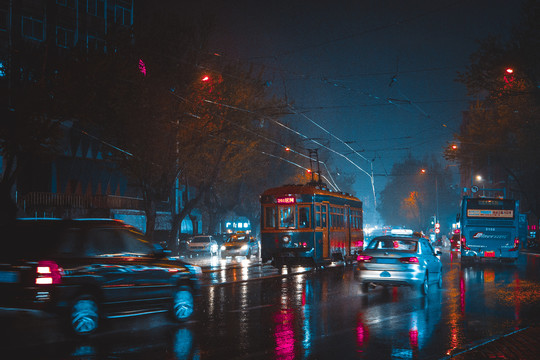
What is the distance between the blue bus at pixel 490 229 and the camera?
97.1 ft

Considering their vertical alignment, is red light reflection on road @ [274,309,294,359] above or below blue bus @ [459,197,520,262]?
below

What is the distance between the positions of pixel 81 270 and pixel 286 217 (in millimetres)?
16149

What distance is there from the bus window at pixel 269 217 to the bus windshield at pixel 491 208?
1077 centimetres

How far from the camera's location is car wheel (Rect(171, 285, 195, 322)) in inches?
458

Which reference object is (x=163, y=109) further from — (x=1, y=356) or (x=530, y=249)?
(x=530, y=249)

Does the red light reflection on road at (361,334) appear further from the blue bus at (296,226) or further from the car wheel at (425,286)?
the blue bus at (296,226)

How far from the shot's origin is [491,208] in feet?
99.7

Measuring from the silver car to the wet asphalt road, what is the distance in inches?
17.0

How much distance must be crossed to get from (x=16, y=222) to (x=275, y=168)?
5156cm

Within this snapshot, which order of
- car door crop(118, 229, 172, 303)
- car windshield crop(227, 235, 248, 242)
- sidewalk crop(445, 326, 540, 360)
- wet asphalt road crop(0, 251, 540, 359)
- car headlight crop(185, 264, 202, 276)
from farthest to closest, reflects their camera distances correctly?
car windshield crop(227, 235, 248, 242) < car headlight crop(185, 264, 202, 276) < car door crop(118, 229, 172, 303) < wet asphalt road crop(0, 251, 540, 359) < sidewalk crop(445, 326, 540, 360)

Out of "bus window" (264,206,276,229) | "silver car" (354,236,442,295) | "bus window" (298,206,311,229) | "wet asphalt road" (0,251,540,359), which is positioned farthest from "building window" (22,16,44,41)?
"silver car" (354,236,442,295)

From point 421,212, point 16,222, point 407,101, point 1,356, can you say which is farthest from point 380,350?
point 421,212

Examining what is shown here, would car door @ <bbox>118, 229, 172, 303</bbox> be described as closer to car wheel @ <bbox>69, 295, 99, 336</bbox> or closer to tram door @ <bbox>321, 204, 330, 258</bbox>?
car wheel @ <bbox>69, 295, 99, 336</bbox>

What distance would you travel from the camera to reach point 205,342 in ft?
30.5
